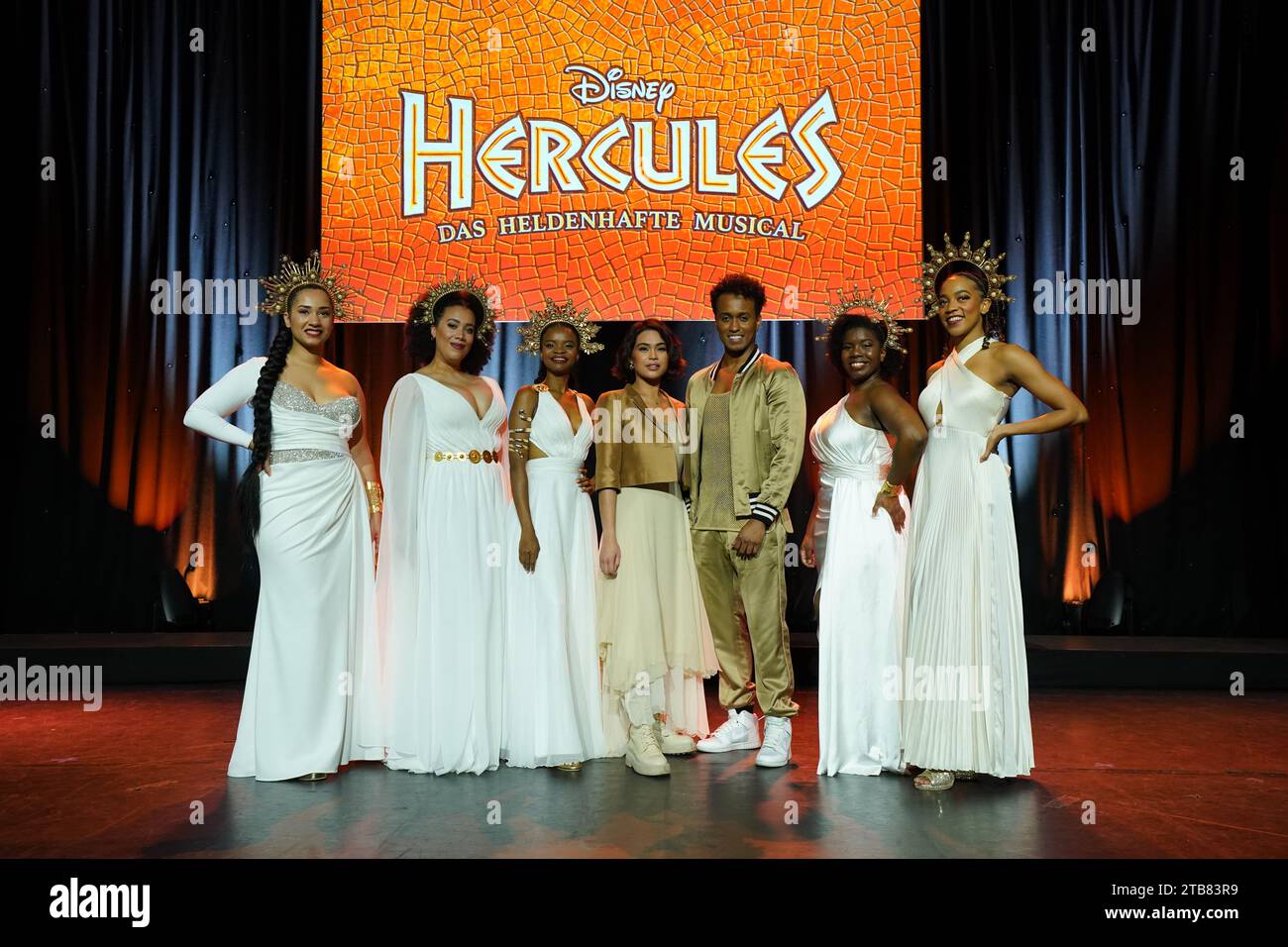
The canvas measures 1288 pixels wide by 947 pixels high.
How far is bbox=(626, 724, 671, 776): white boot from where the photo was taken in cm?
388

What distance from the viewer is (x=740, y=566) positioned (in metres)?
4.13

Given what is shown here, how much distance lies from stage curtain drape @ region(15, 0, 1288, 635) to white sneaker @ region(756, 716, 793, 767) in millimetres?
2693

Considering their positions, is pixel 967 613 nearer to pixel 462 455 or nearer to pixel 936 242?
pixel 462 455

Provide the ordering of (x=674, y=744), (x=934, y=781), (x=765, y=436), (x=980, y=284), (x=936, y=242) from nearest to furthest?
(x=934, y=781), (x=980, y=284), (x=765, y=436), (x=674, y=744), (x=936, y=242)

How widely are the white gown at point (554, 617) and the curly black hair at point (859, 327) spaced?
3.22ft

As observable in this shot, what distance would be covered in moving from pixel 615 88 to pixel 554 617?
384 cm

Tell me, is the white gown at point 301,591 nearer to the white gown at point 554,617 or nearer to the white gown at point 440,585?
the white gown at point 440,585

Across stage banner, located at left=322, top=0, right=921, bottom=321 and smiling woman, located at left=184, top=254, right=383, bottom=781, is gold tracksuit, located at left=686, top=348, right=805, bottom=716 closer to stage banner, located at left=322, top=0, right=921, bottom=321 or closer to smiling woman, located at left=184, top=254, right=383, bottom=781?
smiling woman, located at left=184, top=254, right=383, bottom=781

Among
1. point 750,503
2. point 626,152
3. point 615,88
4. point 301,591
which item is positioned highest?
point 615,88

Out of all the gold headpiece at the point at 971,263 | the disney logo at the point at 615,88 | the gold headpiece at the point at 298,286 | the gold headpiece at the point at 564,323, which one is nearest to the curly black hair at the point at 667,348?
the gold headpiece at the point at 564,323

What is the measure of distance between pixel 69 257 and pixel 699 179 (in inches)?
158

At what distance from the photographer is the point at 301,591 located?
155 inches

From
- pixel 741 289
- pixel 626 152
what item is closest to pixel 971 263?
pixel 741 289
